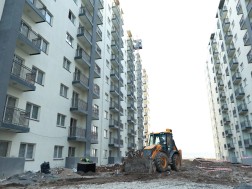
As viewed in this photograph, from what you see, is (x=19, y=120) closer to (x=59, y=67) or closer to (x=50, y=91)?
(x=50, y=91)

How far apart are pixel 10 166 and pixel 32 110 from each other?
201 inches

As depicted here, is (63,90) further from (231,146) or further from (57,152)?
(231,146)

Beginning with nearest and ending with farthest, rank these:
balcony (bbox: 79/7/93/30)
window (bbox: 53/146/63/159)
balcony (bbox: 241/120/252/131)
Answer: window (bbox: 53/146/63/159), balcony (bbox: 79/7/93/30), balcony (bbox: 241/120/252/131)

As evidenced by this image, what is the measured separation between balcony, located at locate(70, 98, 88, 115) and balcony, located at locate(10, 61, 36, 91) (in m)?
7.11

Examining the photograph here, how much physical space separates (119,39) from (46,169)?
33621 mm

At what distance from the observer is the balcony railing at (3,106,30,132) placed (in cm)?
1411

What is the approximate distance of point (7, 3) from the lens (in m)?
15.9

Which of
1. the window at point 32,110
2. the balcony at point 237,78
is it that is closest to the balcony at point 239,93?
the balcony at point 237,78

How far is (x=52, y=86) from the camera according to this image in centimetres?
2045

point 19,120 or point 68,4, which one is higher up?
point 68,4

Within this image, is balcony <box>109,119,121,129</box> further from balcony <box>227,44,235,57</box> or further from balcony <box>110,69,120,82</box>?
→ balcony <box>227,44,235,57</box>

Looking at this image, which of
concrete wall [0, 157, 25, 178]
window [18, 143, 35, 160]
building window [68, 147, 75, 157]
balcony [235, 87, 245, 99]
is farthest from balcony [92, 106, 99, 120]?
balcony [235, 87, 245, 99]

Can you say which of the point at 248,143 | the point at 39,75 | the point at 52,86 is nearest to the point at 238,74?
the point at 248,143

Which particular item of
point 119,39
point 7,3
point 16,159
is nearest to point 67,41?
point 7,3
